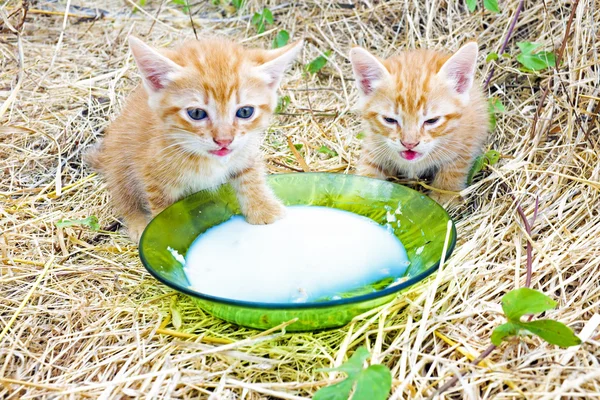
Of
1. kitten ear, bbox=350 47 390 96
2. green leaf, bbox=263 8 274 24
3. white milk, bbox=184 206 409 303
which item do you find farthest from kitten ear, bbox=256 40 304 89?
green leaf, bbox=263 8 274 24

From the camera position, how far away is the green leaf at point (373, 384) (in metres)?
1.13

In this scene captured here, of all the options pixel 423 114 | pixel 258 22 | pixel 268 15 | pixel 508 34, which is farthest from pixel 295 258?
pixel 258 22

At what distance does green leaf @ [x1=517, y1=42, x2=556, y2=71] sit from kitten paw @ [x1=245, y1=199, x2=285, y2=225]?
105 cm

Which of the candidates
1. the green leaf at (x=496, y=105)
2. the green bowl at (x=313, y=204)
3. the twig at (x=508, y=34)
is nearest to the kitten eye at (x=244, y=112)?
the green bowl at (x=313, y=204)

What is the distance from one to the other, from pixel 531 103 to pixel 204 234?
4.76ft

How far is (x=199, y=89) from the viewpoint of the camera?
173 centimetres

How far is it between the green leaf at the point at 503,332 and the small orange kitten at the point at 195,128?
867 millimetres

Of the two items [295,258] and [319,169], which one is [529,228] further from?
[319,169]

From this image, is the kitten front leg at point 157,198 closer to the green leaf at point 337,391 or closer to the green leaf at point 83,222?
the green leaf at point 83,222

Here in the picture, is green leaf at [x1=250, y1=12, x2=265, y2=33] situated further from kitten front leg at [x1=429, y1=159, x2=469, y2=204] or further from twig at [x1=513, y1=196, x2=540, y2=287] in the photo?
twig at [x1=513, y1=196, x2=540, y2=287]

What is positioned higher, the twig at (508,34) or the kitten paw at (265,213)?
the twig at (508,34)

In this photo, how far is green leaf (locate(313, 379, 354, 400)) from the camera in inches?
45.4

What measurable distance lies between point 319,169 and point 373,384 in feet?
4.54

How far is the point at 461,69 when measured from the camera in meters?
2.07
